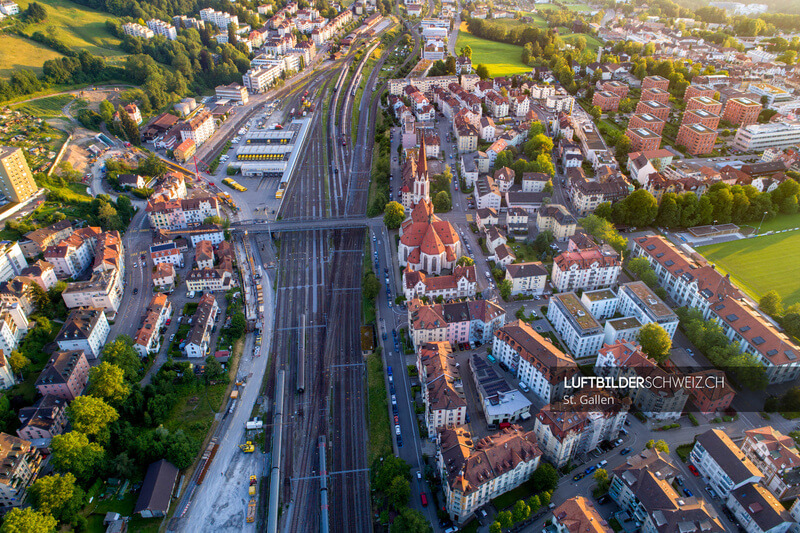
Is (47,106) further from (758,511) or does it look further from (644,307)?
(758,511)

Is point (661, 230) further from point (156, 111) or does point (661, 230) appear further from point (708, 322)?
point (156, 111)

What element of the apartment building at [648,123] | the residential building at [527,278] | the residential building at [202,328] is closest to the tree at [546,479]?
the residential building at [527,278]

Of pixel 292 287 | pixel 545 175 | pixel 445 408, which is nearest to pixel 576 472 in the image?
pixel 445 408

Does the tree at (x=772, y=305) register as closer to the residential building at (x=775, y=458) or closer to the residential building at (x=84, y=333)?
the residential building at (x=775, y=458)

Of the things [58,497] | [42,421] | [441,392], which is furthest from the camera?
[42,421]

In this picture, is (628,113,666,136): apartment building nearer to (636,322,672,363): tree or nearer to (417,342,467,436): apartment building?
(636,322,672,363): tree

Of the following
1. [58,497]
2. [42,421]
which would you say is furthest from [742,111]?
[58,497]

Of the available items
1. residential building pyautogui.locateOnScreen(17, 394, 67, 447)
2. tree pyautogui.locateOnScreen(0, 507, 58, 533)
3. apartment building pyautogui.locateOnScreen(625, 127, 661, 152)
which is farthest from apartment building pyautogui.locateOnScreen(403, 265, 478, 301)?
apartment building pyautogui.locateOnScreen(625, 127, 661, 152)

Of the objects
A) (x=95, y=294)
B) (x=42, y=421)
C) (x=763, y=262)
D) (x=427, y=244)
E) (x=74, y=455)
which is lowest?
(x=763, y=262)
